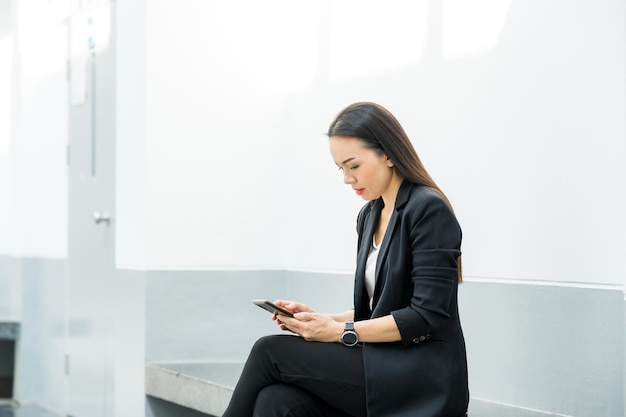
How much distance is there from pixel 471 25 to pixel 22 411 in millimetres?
3883

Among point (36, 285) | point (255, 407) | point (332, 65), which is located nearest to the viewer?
point (255, 407)

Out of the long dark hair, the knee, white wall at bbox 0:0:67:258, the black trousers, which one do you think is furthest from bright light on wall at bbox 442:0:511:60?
white wall at bbox 0:0:67:258

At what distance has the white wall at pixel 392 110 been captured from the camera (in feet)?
9.63

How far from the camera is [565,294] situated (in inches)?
117

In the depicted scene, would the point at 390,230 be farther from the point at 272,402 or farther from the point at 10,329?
the point at 10,329

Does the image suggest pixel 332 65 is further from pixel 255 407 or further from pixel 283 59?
pixel 255 407

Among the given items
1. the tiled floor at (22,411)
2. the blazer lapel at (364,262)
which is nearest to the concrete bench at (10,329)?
the tiled floor at (22,411)

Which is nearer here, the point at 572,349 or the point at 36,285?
the point at 572,349

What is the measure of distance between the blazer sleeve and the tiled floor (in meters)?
3.66

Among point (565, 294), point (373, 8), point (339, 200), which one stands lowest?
point (565, 294)

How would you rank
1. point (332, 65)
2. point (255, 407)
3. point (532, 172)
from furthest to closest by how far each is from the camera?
point (332, 65)
point (532, 172)
point (255, 407)

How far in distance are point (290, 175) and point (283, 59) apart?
1.96 feet

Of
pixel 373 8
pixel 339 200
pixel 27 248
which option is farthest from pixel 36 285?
pixel 373 8

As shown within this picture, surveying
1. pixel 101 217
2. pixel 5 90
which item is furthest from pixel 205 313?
pixel 5 90
